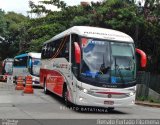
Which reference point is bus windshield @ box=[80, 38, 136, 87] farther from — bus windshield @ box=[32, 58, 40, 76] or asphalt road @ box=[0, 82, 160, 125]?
bus windshield @ box=[32, 58, 40, 76]

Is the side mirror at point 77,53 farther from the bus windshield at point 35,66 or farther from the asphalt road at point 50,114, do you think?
the bus windshield at point 35,66

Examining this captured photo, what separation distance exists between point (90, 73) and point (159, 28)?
51.3ft

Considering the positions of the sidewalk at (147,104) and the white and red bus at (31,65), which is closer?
the sidewalk at (147,104)

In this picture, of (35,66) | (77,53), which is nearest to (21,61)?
(35,66)

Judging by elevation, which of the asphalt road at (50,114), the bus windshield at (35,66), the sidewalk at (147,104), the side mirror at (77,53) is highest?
the side mirror at (77,53)

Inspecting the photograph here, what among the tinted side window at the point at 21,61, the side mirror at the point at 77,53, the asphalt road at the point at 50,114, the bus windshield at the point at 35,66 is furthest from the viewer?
the tinted side window at the point at 21,61

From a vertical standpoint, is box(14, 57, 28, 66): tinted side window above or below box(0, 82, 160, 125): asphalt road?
above

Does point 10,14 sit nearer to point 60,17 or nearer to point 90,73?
point 60,17

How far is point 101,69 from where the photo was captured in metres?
16.6

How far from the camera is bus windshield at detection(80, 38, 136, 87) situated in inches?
650

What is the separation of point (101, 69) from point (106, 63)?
0.32m

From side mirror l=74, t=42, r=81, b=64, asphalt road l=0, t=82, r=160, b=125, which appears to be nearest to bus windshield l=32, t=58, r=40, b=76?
asphalt road l=0, t=82, r=160, b=125

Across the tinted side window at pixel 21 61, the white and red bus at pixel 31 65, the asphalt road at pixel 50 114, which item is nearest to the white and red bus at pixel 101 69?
the asphalt road at pixel 50 114

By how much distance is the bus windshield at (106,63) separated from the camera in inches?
650
